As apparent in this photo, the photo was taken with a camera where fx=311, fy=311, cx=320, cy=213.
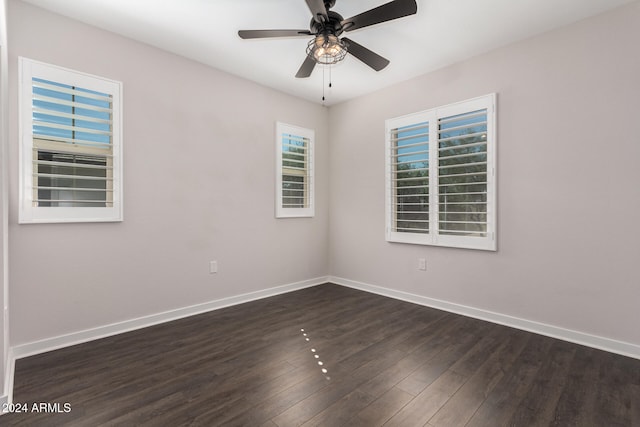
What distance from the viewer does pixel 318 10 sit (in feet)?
6.90

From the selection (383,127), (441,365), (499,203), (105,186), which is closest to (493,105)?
(499,203)

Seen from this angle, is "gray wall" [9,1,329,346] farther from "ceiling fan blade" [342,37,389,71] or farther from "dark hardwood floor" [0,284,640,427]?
"ceiling fan blade" [342,37,389,71]

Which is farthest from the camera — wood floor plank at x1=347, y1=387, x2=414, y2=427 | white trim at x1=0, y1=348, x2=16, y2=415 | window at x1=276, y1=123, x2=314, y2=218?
window at x1=276, y1=123, x2=314, y2=218

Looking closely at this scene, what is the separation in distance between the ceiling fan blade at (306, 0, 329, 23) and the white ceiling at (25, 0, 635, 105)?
1.33ft

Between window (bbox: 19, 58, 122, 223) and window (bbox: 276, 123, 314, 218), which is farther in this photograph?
window (bbox: 276, 123, 314, 218)

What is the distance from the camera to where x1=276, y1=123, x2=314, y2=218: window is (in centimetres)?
428

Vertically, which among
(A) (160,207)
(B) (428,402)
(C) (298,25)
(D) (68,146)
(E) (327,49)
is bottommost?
(B) (428,402)

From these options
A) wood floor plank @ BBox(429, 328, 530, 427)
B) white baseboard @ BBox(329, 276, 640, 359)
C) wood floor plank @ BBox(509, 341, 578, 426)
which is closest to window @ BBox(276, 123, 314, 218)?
white baseboard @ BBox(329, 276, 640, 359)

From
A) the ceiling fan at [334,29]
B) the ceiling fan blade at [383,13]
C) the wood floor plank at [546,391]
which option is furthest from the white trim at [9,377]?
the ceiling fan blade at [383,13]

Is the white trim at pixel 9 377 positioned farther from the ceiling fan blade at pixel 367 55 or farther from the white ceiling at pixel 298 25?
the ceiling fan blade at pixel 367 55

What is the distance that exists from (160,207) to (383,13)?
2674mm

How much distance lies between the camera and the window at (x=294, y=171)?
428 cm

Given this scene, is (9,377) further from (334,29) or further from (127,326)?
(334,29)

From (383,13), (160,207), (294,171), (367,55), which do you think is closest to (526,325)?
(367,55)
